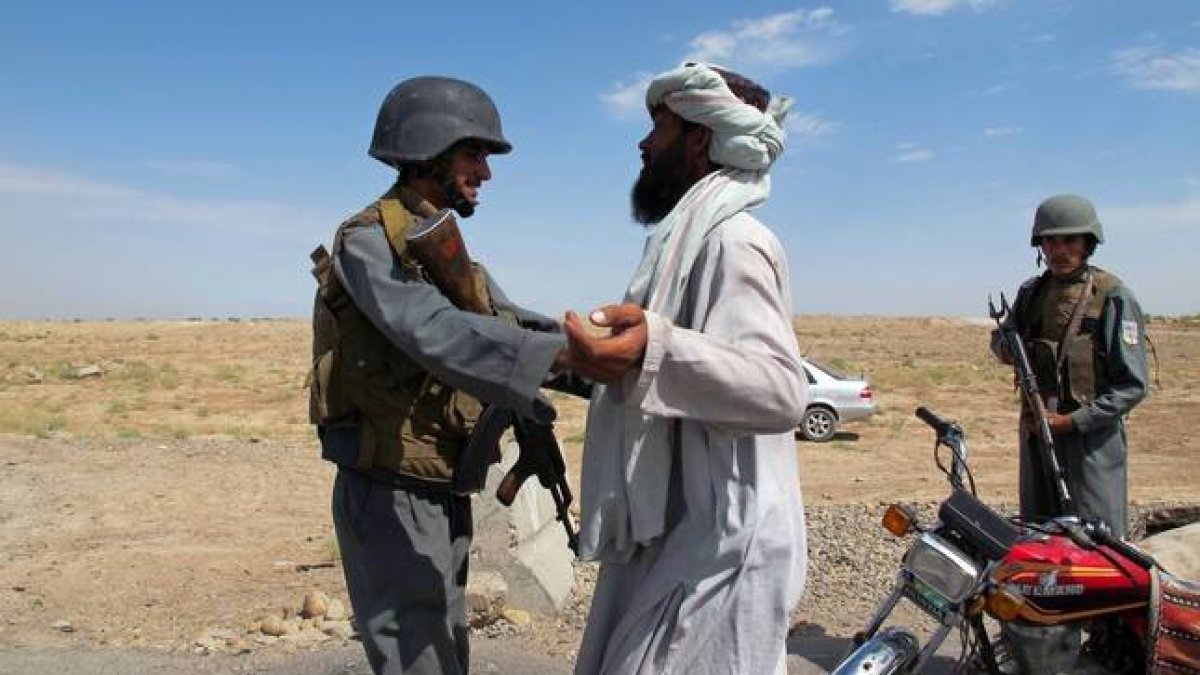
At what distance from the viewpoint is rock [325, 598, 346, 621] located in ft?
17.5

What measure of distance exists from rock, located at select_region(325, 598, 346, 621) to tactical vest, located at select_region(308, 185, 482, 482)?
10.4 ft

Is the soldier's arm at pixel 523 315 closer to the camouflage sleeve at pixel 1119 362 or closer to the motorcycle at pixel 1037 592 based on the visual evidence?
the motorcycle at pixel 1037 592

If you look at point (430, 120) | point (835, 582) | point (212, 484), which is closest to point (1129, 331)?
point (835, 582)

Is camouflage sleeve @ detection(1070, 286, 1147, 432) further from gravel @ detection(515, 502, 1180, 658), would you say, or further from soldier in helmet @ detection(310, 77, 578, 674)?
soldier in helmet @ detection(310, 77, 578, 674)

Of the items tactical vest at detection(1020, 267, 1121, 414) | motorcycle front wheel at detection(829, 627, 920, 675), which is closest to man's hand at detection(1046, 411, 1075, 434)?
tactical vest at detection(1020, 267, 1121, 414)

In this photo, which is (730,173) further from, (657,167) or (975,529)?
(975,529)

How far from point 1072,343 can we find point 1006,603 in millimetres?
1643

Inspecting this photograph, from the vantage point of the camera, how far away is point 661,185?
2129 millimetres

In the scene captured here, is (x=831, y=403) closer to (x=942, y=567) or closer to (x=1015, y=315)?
(x=1015, y=315)

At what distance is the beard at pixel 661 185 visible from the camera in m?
2.10

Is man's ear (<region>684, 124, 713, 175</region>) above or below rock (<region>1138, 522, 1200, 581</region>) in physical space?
above

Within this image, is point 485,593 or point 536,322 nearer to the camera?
point 536,322

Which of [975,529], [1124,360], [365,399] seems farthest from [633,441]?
[1124,360]

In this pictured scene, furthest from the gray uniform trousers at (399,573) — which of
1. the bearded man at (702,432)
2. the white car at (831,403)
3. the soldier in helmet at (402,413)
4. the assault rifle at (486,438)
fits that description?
the white car at (831,403)
